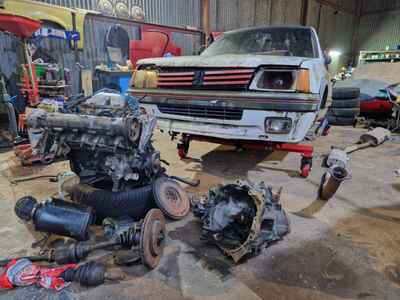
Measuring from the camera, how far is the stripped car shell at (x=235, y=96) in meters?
2.49

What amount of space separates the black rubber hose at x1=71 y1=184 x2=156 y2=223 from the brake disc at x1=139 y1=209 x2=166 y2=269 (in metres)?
0.32

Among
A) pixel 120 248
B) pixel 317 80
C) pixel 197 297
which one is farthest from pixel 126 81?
pixel 197 297

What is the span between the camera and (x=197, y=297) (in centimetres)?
149

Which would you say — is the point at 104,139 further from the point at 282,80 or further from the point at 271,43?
the point at 271,43

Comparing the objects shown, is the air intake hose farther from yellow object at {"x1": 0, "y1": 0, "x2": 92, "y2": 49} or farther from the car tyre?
the car tyre

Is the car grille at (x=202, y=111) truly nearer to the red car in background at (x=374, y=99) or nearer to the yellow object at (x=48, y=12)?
the yellow object at (x=48, y=12)

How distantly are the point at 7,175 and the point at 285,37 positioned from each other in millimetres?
3822

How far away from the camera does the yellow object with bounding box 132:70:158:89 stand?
316 centimetres

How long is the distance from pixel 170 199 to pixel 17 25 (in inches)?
137

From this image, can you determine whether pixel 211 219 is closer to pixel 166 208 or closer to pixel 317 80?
pixel 166 208

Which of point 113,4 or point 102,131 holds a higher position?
point 113,4

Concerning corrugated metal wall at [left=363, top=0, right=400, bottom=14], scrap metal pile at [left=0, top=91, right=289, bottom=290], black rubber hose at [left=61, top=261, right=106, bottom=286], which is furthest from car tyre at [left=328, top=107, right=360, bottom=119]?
corrugated metal wall at [left=363, top=0, right=400, bottom=14]

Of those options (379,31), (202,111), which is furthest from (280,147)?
(379,31)

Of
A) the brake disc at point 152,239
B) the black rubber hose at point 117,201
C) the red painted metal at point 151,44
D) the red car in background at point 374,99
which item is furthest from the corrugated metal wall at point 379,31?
the brake disc at point 152,239
